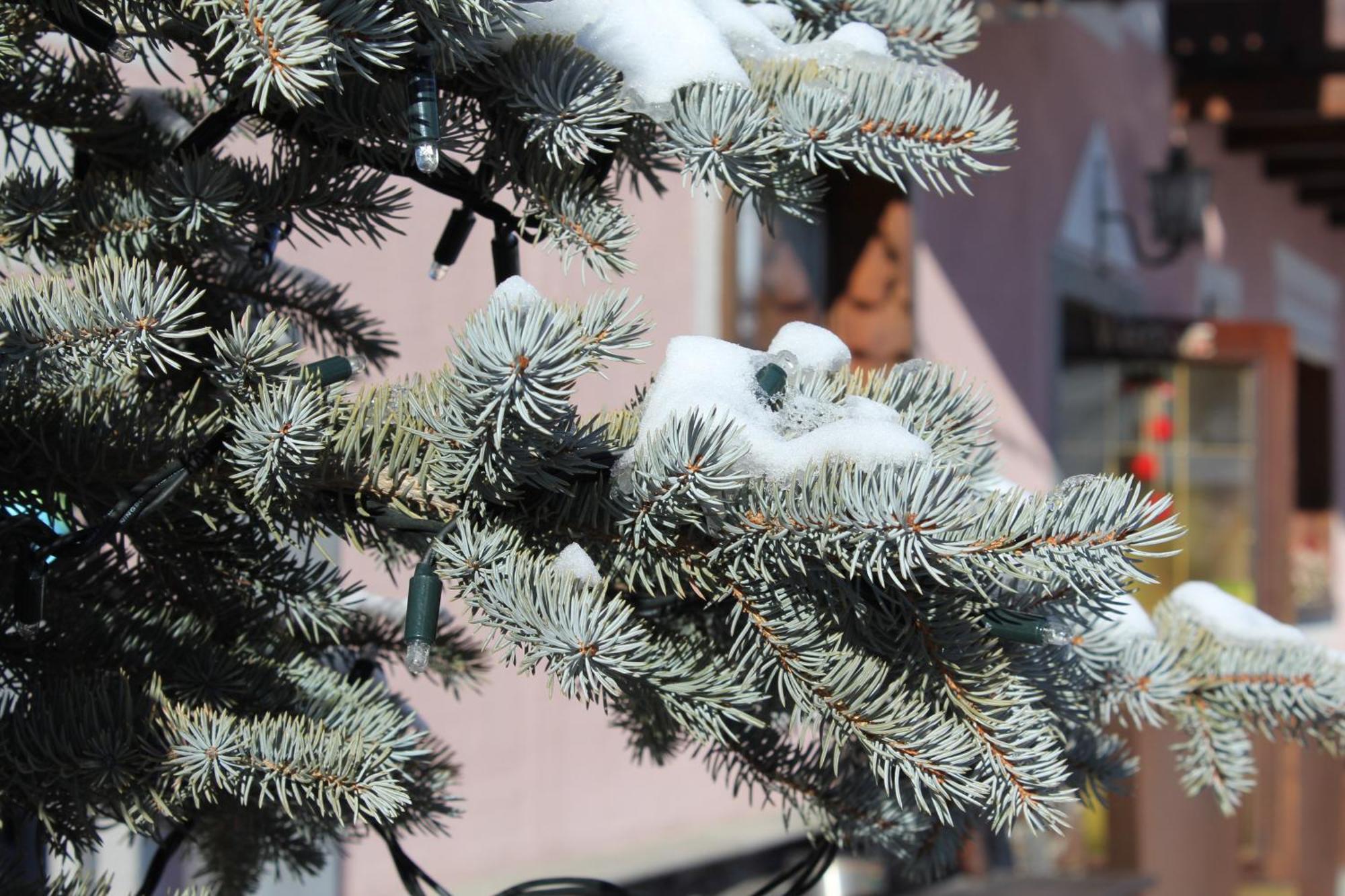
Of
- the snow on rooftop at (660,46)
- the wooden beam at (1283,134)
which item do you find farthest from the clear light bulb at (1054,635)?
the wooden beam at (1283,134)

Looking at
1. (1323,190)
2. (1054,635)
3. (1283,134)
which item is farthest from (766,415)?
(1323,190)

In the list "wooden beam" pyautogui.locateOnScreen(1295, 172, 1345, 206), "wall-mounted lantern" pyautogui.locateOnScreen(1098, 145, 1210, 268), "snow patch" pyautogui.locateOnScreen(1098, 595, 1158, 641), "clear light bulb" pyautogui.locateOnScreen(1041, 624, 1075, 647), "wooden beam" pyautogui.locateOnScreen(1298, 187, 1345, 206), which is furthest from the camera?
"wooden beam" pyautogui.locateOnScreen(1298, 187, 1345, 206)

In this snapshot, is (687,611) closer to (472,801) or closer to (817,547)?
(817,547)

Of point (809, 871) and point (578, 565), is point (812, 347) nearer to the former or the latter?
point (578, 565)

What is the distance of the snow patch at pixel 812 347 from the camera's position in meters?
0.81

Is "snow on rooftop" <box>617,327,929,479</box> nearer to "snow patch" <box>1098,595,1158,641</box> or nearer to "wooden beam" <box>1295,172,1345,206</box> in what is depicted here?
"snow patch" <box>1098,595,1158,641</box>

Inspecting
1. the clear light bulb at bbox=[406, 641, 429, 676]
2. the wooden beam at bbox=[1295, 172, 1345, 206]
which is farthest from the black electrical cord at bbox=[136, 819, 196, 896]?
the wooden beam at bbox=[1295, 172, 1345, 206]

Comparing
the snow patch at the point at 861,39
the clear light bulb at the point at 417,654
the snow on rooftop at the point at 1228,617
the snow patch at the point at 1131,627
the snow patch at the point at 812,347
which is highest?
the snow patch at the point at 861,39

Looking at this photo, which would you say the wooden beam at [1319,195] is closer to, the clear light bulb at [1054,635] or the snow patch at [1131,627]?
the snow patch at [1131,627]

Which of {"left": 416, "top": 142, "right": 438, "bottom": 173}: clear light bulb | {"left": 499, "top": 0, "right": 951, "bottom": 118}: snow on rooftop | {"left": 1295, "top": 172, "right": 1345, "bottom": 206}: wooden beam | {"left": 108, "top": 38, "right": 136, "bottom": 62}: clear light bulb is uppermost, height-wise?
{"left": 1295, "top": 172, "right": 1345, "bottom": 206}: wooden beam

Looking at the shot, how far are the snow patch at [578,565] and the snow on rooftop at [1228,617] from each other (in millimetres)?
535

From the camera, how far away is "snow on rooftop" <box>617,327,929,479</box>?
700 mm

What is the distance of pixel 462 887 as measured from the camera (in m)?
3.11

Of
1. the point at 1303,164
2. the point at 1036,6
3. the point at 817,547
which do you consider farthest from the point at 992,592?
the point at 1303,164
